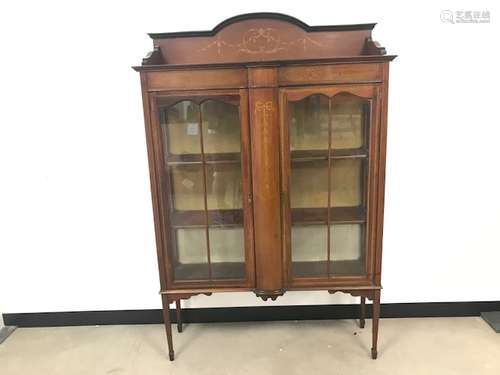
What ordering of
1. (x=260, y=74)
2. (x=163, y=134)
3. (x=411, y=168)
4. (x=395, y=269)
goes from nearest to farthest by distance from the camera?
(x=260, y=74), (x=163, y=134), (x=411, y=168), (x=395, y=269)

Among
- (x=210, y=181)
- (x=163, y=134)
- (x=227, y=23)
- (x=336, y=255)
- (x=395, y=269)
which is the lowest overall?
(x=395, y=269)

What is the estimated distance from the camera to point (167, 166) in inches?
69.6

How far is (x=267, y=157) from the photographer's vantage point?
1.67 meters

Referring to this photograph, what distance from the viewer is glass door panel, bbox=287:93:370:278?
170 cm

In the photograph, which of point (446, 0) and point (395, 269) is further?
point (395, 269)

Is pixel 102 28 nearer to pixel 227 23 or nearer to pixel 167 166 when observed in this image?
pixel 227 23

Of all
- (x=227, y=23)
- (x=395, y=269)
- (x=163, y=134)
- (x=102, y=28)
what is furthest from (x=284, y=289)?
(x=102, y=28)

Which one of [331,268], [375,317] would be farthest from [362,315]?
[331,268]

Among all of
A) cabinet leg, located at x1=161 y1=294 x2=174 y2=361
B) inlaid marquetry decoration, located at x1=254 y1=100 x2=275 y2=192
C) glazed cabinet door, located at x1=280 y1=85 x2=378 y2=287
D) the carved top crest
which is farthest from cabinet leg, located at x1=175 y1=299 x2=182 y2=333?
the carved top crest

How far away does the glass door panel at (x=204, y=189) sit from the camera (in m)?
1.74

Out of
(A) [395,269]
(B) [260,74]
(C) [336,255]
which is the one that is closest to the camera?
(B) [260,74]

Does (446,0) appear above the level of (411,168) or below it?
above

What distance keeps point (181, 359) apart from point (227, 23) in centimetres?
168

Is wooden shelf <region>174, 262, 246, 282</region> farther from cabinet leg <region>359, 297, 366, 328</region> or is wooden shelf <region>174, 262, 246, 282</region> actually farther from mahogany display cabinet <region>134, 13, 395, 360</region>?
cabinet leg <region>359, 297, 366, 328</region>
